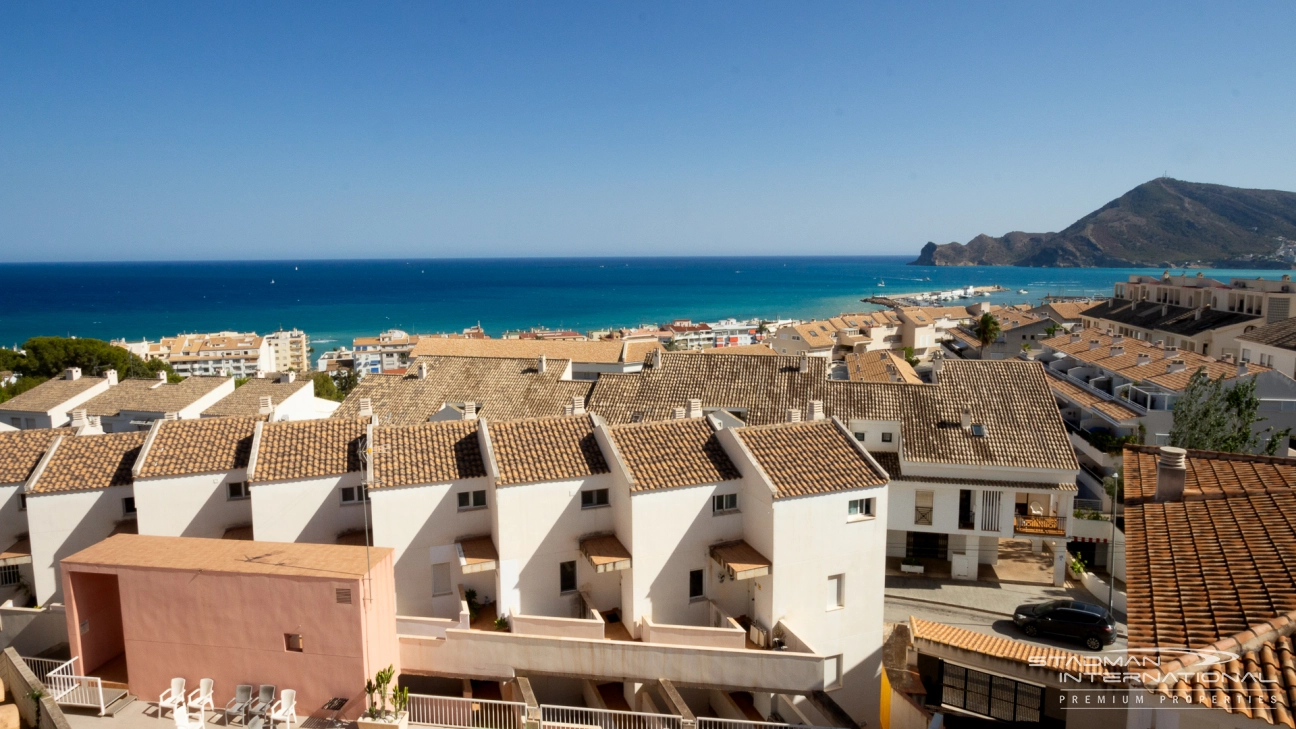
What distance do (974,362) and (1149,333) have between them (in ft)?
168

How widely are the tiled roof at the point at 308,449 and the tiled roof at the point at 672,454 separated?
799 centimetres

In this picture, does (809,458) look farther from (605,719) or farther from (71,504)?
(71,504)

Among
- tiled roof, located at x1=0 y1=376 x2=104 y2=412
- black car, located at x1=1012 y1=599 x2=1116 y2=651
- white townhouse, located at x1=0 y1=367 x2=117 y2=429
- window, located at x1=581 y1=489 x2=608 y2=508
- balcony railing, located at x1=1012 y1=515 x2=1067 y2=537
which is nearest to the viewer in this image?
window, located at x1=581 y1=489 x2=608 y2=508

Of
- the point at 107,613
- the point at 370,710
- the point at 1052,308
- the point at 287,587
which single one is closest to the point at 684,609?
the point at 370,710

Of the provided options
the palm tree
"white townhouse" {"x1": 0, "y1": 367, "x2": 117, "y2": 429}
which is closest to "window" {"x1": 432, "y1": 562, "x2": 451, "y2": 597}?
"white townhouse" {"x1": 0, "y1": 367, "x2": 117, "y2": 429}

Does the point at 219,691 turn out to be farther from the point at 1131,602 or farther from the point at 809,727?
the point at 1131,602

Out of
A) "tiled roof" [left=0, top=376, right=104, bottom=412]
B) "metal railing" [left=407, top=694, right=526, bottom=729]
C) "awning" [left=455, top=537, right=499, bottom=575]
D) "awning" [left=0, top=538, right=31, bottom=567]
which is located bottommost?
"metal railing" [left=407, top=694, right=526, bottom=729]

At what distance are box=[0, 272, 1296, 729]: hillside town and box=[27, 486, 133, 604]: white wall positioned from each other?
7 cm

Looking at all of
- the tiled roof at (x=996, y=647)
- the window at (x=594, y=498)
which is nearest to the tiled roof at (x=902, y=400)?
the tiled roof at (x=996, y=647)

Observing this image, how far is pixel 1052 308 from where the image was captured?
10806 centimetres

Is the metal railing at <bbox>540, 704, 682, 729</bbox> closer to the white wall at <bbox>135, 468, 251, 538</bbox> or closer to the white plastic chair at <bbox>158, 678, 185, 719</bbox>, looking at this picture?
the white plastic chair at <bbox>158, 678, 185, 719</bbox>

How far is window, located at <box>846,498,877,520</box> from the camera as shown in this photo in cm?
2154

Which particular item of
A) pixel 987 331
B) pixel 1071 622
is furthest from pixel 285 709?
pixel 987 331

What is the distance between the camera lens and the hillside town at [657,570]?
48.8ft
